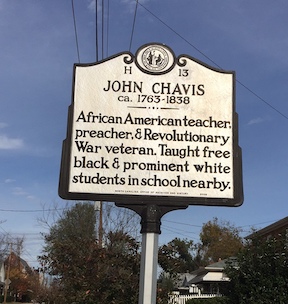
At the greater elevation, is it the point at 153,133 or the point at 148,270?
the point at 153,133

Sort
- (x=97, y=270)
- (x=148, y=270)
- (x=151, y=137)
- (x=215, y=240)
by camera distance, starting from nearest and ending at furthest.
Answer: (x=148, y=270) → (x=151, y=137) → (x=97, y=270) → (x=215, y=240)

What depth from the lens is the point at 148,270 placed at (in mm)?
5406

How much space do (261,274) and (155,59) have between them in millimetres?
5983

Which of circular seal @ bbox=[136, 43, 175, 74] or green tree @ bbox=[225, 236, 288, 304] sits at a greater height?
circular seal @ bbox=[136, 43, 175, 74]

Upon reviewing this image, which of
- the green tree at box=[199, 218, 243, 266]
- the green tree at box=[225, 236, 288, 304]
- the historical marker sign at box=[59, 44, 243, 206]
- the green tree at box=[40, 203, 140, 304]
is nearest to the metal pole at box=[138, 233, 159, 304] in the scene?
the historical marker sign at box=[59, 44, 243, 206]

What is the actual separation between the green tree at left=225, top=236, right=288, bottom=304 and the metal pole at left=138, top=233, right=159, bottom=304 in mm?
4886

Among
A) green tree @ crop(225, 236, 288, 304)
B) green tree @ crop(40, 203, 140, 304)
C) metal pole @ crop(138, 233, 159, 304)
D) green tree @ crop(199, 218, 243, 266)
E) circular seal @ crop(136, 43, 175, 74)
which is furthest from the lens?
green tree @ crop(199, 218, 243, 266)

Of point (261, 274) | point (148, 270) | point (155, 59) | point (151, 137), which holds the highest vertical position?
point (155, 59)

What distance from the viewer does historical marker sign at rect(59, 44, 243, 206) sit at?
5.40m

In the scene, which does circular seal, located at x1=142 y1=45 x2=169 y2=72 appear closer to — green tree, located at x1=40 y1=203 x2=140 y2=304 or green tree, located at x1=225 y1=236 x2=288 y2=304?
green tree, located at x1=40 y1=203 x2=140 y2=304

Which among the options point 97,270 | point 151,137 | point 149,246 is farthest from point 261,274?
point 151,137

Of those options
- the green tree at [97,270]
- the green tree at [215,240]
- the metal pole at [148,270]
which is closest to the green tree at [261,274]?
the green tree at [97,270]

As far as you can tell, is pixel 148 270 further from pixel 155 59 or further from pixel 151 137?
pixel 155 59

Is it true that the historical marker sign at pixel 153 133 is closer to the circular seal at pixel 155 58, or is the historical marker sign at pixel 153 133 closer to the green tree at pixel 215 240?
the circular seal at pixel 155 58
